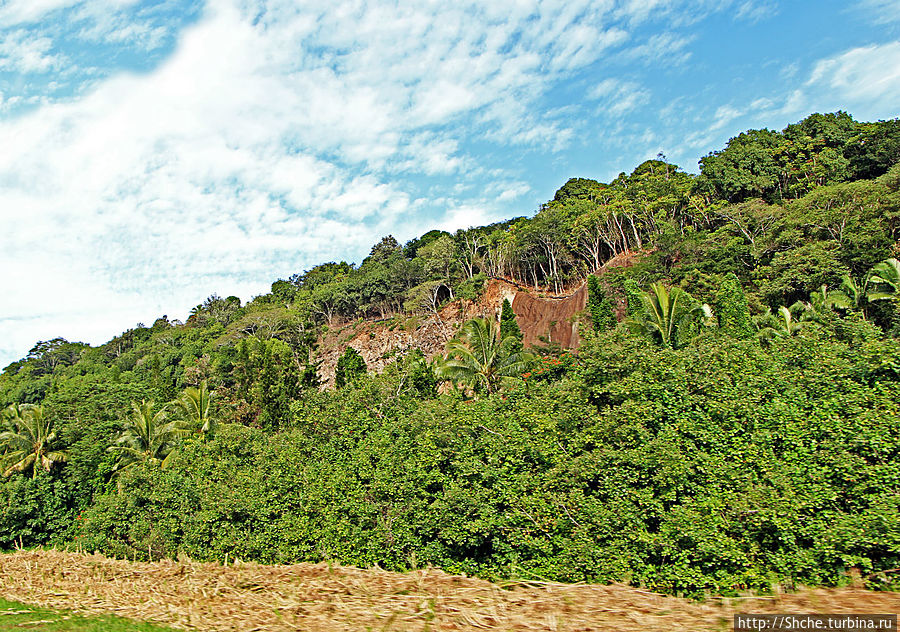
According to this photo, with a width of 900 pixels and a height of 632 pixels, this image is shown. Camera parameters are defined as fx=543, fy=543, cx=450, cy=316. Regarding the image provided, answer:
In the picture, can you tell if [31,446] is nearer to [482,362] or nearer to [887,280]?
[482,362]

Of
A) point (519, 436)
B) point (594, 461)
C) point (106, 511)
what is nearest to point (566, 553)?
point (594, 461)

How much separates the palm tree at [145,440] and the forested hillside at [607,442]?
0.17 meters

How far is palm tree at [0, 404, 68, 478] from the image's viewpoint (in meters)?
27.4

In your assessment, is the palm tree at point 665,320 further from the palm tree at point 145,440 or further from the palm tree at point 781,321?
the palm tree at point 145,440

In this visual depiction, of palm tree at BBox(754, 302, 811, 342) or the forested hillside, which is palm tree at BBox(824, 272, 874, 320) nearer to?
the forested hillside

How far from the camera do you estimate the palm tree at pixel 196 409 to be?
29.4m

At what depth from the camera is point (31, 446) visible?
2789cm

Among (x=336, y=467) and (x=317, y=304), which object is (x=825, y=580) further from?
(x=317, y=304)

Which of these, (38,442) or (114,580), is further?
(38,442)

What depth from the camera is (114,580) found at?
8148 millimetres

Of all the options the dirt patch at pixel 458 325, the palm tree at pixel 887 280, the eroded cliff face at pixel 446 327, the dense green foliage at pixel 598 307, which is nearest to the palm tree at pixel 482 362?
the dense green foliage at pixel 598 307

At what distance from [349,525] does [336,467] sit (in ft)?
7.20

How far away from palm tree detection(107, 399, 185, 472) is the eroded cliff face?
11861 millimetres

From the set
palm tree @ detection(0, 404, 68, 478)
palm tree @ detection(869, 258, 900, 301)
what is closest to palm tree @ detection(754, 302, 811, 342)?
palm tree @ detection(869, 258, 900, 301)
